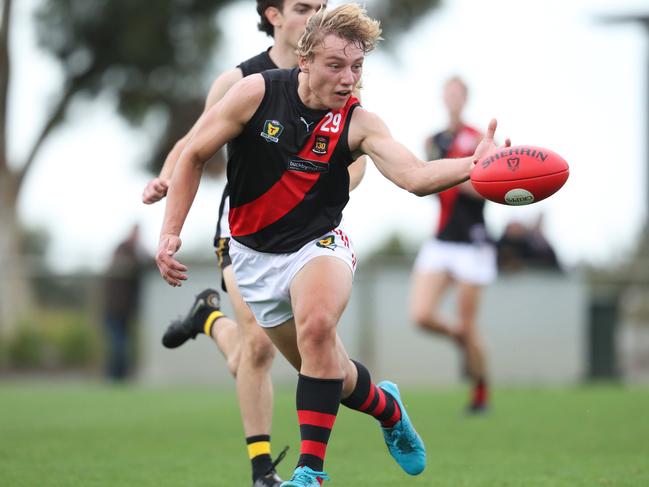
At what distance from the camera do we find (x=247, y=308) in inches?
216

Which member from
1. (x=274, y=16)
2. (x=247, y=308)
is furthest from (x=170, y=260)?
(x=274, y=16)

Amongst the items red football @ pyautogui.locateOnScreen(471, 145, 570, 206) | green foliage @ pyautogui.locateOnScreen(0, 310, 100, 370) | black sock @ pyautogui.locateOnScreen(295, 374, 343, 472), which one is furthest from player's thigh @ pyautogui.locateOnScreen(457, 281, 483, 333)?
green foliage @ pyautogui.locateOnScreen(0, 310, 100, 370)

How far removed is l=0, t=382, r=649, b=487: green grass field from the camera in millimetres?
5801

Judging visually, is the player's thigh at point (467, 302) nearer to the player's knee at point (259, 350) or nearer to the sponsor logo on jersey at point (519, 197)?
the player's knee at point (259, 350)

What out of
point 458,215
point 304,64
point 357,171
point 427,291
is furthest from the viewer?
point 458,215

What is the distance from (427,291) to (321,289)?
529 centimetres

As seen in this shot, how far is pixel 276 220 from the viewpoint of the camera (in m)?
4.92

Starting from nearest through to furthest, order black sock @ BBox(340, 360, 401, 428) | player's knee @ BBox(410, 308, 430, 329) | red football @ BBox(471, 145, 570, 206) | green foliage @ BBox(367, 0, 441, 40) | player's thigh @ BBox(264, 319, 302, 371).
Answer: red football @ BBox(471, 145, 570, 206) < player's thigh @ BBox(264, 319, 302, 371) < black sock @ BBox(340, 360, 401, 428) < player's knee @ BBox(410, 308, 430, 329) < green foliage @ BBox(367, 0, 441, 40)

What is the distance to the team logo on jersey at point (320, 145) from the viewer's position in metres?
4.80

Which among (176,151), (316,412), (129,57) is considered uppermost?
(129,57)

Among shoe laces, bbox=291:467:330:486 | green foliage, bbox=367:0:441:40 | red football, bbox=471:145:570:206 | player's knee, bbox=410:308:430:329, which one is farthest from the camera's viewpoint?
green foliage, bbox=367:0:441:40

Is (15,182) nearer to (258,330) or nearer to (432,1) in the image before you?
(432,1)

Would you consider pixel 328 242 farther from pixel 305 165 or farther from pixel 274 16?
pixel 274 16

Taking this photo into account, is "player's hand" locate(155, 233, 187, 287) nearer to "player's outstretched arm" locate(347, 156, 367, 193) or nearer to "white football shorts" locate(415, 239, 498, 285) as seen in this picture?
"player's outstretched arm" locate(347, 156, 367, 193)
